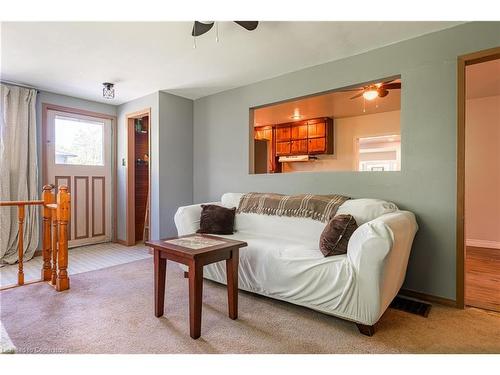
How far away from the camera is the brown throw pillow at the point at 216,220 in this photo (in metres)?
3.01

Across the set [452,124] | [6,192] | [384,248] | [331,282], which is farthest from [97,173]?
[452,124]

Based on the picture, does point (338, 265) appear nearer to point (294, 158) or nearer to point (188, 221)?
point (188, 221)

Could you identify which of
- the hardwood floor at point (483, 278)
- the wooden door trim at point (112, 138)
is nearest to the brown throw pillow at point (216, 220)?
the hardwood floor at point (483, 278)

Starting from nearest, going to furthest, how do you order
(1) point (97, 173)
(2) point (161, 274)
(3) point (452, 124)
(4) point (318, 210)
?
(2) point (161, 274) < (3) point (452, 124) < (4) point (318, 210) < (1) point (97, 173)

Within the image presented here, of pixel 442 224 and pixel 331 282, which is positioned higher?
pixel 442 224

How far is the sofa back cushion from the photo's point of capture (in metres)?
2.44

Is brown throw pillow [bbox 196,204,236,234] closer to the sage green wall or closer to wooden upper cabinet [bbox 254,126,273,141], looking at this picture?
→ the sage green wall

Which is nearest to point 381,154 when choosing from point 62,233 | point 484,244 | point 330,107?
point 330,107

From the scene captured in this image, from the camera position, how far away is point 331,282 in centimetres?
201

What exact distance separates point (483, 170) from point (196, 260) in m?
4.82

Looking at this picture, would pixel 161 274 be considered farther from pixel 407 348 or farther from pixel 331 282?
pixel 407 348

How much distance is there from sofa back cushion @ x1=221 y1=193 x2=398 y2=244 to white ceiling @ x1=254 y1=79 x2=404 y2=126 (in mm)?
1762

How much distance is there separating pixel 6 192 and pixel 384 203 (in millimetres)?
4312

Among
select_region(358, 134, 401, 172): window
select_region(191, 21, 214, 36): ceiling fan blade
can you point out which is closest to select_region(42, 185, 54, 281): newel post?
select_region(191, 21, 214, 36): ceiling fan blade
